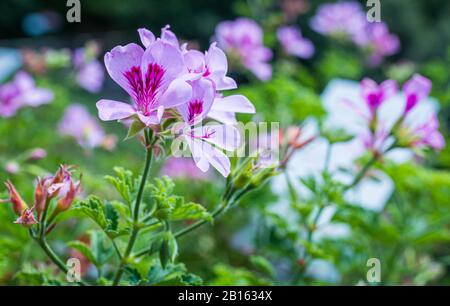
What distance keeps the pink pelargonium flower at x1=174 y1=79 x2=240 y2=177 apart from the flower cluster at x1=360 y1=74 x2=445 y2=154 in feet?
1.50

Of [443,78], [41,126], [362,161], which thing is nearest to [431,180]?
[362,161]

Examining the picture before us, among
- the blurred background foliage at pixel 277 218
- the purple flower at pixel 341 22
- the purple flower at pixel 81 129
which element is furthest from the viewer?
the purple flower at pixel 341 22

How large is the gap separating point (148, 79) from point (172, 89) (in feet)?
0.14

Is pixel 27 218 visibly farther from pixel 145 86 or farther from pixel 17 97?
pixel 17 97

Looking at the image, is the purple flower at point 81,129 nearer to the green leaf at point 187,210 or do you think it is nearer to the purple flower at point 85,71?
the purple flower at point 85,71

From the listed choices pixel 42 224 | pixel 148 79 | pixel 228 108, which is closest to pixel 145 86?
pixel 148 79

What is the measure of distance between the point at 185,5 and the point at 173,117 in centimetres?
776

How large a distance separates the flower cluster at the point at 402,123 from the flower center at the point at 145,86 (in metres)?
0.52

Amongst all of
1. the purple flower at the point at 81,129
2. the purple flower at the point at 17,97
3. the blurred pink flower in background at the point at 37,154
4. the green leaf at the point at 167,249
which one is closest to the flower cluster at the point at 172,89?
the green leaf at the point at 167,249

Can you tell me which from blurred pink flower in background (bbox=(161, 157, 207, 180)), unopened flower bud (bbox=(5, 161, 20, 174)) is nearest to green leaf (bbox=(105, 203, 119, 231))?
unopened flower bud (bbox=(5, 161, 20, 174))

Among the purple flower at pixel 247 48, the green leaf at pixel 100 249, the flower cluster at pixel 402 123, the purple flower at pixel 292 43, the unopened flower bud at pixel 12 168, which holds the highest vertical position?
the purple flower at pixel 292 43

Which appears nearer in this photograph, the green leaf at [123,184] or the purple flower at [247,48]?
the green leaf at [123,184]

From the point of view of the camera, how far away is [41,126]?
190 cm

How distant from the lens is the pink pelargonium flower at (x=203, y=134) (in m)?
0.73
